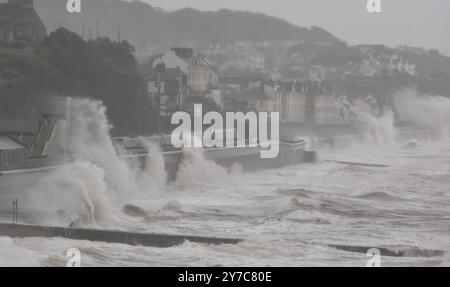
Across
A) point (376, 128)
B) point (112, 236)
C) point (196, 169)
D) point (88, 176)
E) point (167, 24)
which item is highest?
point (167, 24)

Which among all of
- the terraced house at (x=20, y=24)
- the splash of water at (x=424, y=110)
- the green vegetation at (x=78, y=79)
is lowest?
the splash of water at (x=424, y=110)

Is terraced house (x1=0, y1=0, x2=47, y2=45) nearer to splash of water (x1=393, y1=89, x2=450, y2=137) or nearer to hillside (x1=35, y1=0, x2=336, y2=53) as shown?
hillside (x1=35, y1=0, x2=336, y2=53)

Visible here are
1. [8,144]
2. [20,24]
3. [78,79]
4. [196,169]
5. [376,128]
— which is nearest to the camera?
[8,144]

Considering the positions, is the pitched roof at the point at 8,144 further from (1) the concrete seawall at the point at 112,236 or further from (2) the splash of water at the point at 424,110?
(2) the splash of water at the point at 424,110

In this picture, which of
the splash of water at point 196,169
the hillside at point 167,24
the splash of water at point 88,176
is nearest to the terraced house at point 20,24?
the splash of water at point 88,176

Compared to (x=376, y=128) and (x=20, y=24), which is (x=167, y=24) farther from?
(x=20, y=24)

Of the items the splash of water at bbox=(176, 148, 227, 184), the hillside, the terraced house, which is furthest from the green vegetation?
the hillside

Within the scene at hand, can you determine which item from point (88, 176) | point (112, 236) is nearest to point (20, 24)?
point (88, 176)
